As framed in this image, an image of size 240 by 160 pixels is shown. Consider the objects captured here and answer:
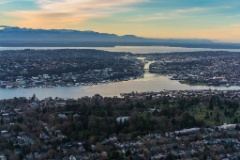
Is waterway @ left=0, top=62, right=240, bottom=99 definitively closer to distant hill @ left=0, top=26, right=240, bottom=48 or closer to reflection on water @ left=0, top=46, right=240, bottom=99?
reflection on water @ left=0, top=46, right=240, bottom=99

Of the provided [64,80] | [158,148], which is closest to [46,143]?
[158,148]

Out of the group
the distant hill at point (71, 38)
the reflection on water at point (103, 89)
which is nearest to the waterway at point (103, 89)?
the reflection on water at point (103, 89)

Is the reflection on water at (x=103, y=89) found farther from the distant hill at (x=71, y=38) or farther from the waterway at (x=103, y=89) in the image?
the distant hill at (x=71, y=38)

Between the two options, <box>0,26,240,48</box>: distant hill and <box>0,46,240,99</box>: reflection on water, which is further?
<box>0,26,240,48</box>: distant hill

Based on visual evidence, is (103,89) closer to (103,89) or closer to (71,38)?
(103,89)

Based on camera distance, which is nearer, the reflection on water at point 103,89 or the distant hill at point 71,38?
the reflection on water at point 103,89

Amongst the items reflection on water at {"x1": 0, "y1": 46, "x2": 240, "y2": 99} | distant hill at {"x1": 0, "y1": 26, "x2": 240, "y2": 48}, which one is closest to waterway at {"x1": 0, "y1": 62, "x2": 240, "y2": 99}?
reflection on water at {"x1": 0, "y1": 46, "x2": 240, "y2": 99}

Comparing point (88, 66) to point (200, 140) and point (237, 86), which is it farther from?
point (200, 140)

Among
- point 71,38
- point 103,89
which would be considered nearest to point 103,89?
point 103,89
